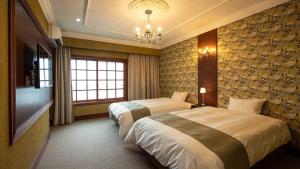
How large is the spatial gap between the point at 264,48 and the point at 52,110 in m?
5.32

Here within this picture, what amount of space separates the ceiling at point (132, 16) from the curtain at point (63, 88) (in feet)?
2.10

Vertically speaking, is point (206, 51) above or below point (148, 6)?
below

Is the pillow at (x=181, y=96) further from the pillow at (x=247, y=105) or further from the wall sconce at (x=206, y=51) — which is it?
the pillow at (x=247, y=105)

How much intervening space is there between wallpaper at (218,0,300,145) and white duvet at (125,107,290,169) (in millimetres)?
513

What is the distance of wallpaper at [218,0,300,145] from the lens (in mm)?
2375

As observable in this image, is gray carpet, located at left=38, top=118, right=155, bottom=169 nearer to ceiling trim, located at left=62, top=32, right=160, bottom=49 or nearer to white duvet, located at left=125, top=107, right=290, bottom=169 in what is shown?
white duvet, located at left=125, top=107, right=290, bottom=169

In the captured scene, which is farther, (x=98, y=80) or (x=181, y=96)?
(x=98, y=80)

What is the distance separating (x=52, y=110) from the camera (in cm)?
403

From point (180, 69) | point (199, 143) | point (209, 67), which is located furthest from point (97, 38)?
point (199, 143)

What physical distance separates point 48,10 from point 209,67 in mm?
3857

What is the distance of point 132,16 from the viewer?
126 inches

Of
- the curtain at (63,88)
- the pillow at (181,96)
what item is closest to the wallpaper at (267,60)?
the pillow at (181,96)

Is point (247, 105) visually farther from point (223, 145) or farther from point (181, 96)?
point (181, 96)

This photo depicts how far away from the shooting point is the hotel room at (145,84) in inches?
59.5
